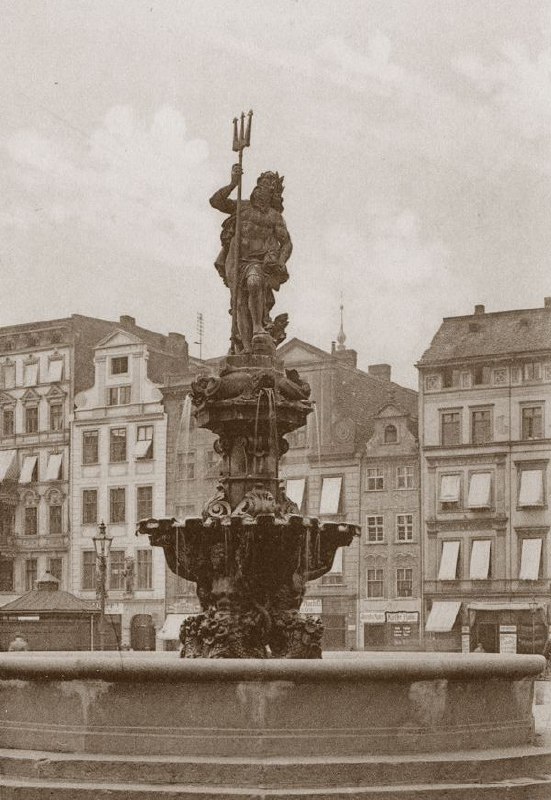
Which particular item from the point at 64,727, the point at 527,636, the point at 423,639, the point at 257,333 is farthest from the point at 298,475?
the point at 64,727

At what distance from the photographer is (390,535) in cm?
6094

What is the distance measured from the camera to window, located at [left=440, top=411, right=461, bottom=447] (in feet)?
199

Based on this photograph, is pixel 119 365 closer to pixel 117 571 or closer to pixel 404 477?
pixel 117 571

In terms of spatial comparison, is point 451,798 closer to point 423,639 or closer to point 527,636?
point 527,636

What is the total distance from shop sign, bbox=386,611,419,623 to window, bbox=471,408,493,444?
7.27m

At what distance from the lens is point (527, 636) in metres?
53.4

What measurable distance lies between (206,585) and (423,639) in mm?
45202

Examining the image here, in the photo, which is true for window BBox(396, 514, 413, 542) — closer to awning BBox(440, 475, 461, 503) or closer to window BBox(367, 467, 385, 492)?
window BBox(367, 467, 385, 492)

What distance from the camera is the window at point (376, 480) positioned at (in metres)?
61.6

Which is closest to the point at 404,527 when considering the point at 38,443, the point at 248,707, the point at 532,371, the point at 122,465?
the point at 532,371

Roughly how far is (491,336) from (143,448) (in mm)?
16537

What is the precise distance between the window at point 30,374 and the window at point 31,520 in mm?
5901

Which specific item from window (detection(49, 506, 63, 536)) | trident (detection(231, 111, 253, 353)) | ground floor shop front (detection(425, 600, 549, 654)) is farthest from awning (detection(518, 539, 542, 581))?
trident (detection(231, 111, 253, 353))

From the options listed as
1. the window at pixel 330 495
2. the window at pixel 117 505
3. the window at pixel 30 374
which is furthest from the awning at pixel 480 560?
the window at pixel 30 374
